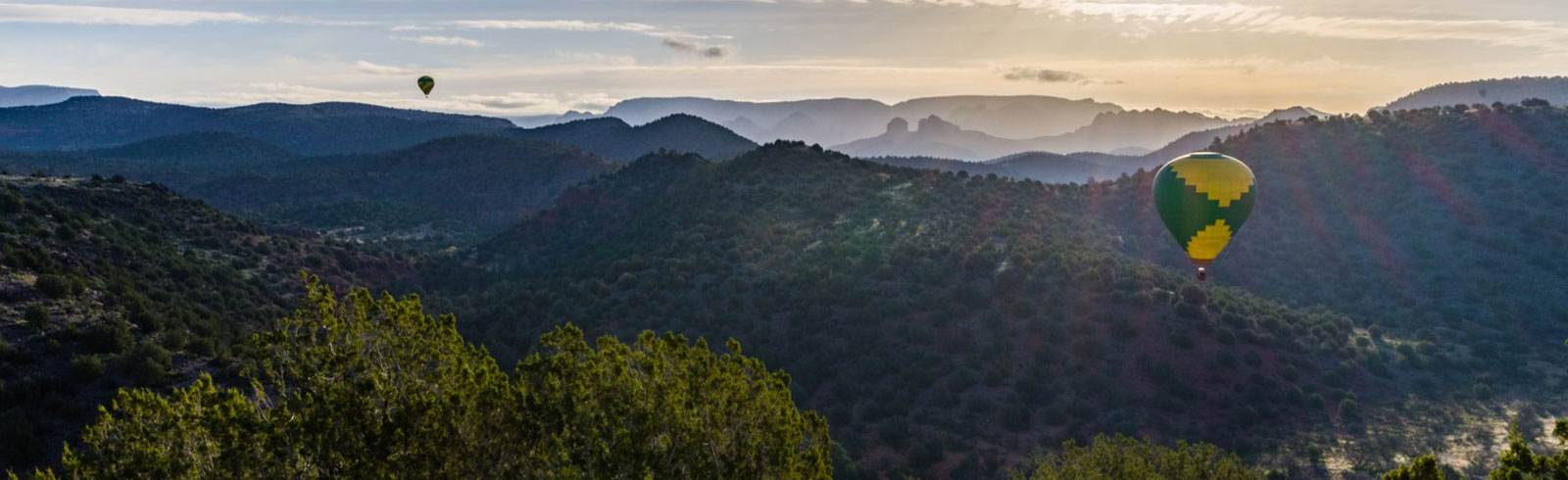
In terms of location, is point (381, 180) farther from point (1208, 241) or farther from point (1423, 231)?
point (1423, 231)

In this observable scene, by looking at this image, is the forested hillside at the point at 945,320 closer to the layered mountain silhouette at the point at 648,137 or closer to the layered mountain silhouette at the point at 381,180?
the layered mountain silhouette at the point at 381,180

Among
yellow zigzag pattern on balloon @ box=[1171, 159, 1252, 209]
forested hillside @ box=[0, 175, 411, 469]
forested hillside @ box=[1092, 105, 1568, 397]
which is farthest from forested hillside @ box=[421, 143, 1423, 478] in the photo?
forested hillside @ box=[0, 175, 411, 469]

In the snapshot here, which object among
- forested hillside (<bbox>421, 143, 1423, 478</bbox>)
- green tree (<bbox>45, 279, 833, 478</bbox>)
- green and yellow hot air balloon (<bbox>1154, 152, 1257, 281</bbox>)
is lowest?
forested hillside (<bbox>421, 143, 1423, 478</bbox>)

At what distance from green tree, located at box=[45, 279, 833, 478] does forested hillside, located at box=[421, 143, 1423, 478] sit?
1833 cm

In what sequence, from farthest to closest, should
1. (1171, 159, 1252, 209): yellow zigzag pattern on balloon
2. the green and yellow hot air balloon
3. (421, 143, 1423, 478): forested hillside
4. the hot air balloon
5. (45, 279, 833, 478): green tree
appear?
1. the hot air balloon
2. (421, 143, 1423, 478): forested hillside
3. the green and yellow hot air balloon
4. (1171, 159, 1252, 209): yellow zigzag pattern on balloon
5. (45, 279, 833, 478): green tree

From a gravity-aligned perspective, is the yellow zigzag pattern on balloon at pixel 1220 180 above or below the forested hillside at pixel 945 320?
above

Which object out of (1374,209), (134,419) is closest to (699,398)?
(134,419)

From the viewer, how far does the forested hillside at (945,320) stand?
121 ft

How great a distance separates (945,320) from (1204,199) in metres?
14.7

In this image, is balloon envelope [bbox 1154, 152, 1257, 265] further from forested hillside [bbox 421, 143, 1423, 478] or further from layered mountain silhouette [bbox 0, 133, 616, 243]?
layered mountain silhouette [bbox 0, 133, 616, 243]

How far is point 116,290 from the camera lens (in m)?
33.7

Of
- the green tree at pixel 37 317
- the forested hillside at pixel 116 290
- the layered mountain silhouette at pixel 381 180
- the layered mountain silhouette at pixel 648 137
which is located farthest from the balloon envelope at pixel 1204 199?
the layered mountain silhouette at pixel 648 137

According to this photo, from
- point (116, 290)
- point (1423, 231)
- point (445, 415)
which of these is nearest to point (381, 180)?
point (116, 290)

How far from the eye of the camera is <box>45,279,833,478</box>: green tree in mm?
12742
